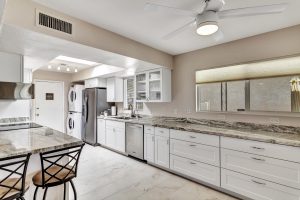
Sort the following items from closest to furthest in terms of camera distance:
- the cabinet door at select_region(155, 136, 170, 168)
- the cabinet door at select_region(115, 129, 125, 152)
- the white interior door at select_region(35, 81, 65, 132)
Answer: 1. the cabinet door at select_region(155, 136, 170, 168)
2. the cabinet door at select_region(115, 129, 125, 152)
3. the white interior door at select_region(35, 81, 65, 132)

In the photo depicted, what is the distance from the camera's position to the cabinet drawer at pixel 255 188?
6.26 ft

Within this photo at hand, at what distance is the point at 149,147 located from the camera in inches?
136

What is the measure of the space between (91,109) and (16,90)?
2.57m

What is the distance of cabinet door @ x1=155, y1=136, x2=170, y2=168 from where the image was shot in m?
3.12

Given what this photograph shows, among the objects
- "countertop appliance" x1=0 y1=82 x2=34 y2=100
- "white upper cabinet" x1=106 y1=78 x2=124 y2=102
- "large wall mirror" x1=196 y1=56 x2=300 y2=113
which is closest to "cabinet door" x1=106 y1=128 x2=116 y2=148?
"white upper cabinet" x1=106 y1=78 x2=124 y2=102

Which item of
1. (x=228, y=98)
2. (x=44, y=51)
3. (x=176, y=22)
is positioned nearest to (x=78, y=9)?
(x=44, y=51)

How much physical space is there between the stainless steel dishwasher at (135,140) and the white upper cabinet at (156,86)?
28.4 inches

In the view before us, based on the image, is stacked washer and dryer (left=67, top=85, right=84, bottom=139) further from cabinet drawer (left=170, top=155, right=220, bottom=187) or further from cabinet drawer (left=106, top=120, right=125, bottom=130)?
cabinet drawer (left=170, top=155, right=220, bottom=187)

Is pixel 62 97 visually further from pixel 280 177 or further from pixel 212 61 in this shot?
pixel 280 177

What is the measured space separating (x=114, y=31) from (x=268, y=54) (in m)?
2.41

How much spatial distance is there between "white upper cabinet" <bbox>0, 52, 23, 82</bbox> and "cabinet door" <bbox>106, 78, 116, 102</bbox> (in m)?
2.50

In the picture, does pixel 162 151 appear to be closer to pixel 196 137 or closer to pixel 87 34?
pixel 196 137

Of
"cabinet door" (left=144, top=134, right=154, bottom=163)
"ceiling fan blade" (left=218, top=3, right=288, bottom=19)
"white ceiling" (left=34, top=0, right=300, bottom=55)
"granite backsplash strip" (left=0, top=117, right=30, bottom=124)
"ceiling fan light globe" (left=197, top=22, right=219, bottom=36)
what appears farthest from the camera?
"cabinet door" (left=144, top=134, right=154, bottom=163)

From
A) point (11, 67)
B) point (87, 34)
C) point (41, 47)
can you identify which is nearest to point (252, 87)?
point (87, 34)
